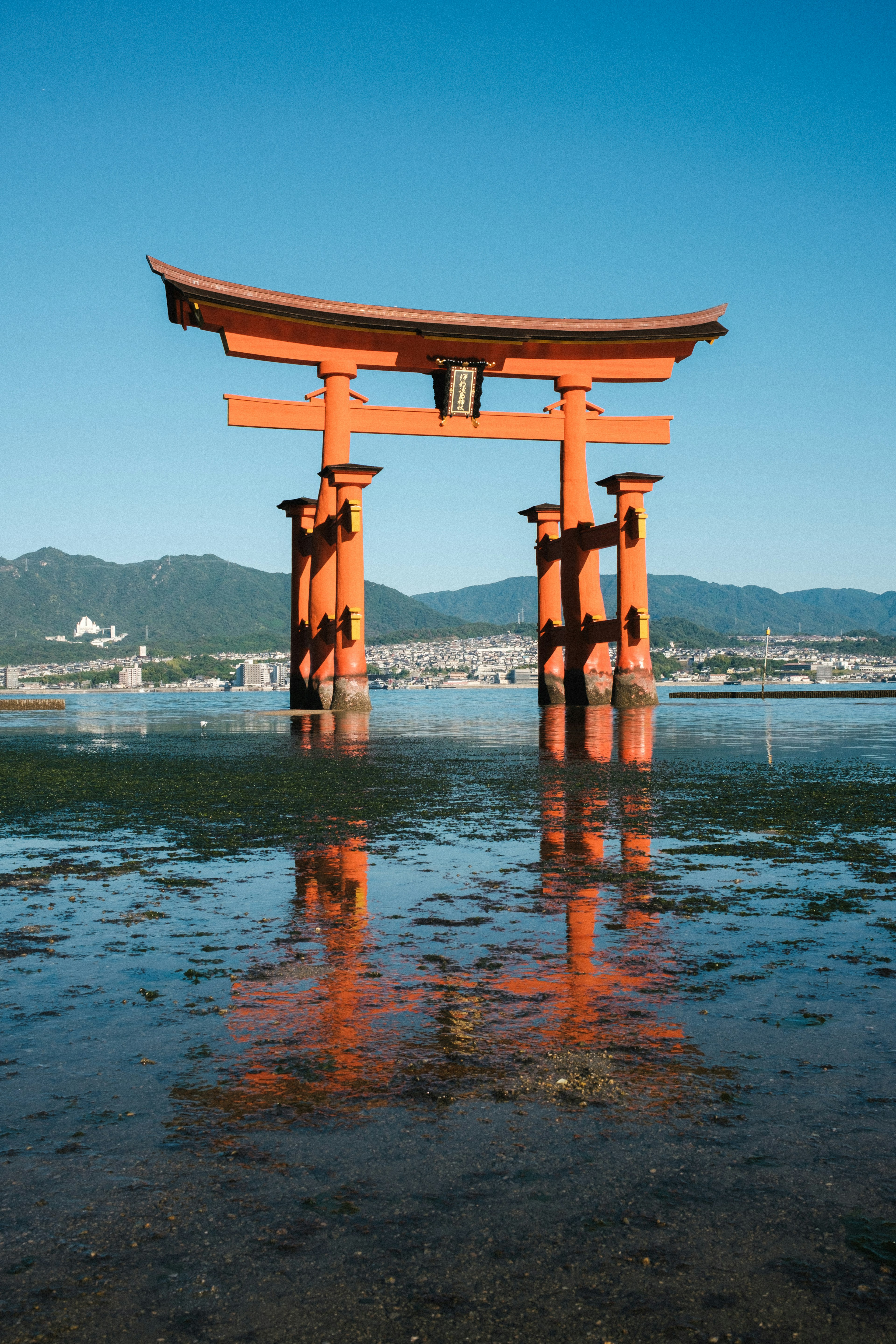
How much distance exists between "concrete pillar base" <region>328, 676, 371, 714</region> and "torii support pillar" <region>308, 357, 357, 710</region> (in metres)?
1.08

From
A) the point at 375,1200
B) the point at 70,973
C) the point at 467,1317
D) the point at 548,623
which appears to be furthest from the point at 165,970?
the point at 548,623

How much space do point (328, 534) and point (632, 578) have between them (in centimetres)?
882

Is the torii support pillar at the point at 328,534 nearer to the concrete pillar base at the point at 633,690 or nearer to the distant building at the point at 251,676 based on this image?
the concrete pillar base at the point at 633,690

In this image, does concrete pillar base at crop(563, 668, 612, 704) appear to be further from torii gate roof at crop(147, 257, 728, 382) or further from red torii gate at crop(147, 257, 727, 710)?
torii gate roof at crop(147, 257, 728, 382)

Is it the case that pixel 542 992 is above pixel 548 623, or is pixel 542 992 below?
below

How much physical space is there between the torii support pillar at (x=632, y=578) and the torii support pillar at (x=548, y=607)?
4.26m

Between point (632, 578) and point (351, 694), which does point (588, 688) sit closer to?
point (632, 578)

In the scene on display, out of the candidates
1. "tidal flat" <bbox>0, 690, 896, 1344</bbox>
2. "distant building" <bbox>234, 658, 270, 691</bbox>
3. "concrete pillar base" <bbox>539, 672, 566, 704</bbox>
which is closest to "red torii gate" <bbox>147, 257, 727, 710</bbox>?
"concrete pillar base" <bbox>539, 672, 566, 704</bbox>

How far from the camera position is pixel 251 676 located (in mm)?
137250

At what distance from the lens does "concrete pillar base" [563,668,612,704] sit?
30672mm

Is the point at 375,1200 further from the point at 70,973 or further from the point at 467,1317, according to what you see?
the point at 70,973

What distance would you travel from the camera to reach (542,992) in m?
3.49

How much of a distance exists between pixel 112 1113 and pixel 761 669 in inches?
5561

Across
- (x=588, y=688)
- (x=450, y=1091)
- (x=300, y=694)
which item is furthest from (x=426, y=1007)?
(x=300, y=694)
